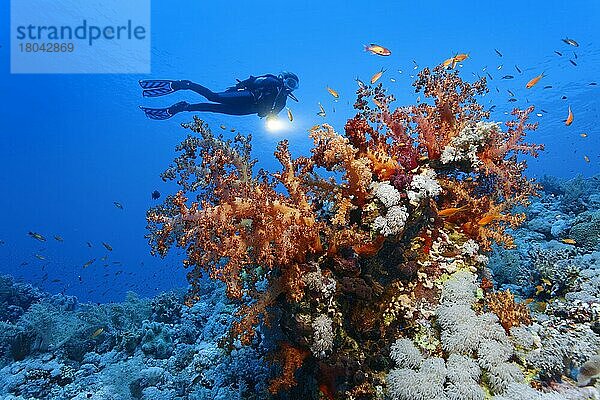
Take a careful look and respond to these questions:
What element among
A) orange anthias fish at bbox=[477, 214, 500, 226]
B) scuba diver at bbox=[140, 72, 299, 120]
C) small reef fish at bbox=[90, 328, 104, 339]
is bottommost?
small reef fish at bbox=[90, 328, 104, 339]

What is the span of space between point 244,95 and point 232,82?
61.3 m

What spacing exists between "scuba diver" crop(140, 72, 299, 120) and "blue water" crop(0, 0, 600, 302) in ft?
64.1

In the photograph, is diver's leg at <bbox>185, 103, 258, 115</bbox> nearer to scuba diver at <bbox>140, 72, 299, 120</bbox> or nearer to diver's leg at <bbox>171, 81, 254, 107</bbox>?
scuba diver at <bbox>140, 72, 299, 120</bbox>

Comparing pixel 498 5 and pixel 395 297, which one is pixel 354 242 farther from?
pixel 498 5

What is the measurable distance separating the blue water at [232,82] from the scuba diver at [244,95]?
19542mm

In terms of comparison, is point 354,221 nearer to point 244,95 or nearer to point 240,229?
point 240,229

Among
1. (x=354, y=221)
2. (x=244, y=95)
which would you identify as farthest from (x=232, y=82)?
(x=354, y=221)

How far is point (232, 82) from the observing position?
221 feet

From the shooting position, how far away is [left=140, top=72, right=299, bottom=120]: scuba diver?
9.46m

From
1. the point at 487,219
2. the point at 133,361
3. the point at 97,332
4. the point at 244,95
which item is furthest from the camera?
the point at 244,95

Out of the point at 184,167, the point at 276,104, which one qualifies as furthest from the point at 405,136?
the point at 276,104

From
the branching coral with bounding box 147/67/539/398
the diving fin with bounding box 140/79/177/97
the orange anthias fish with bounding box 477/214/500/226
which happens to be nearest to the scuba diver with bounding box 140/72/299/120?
the diving fin with bounding box 140/79/177/97

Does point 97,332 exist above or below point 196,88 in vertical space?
below

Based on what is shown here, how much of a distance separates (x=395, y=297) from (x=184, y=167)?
3092 mm
